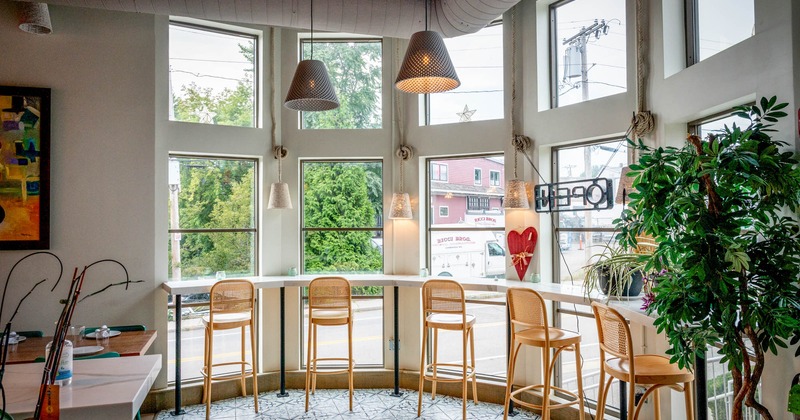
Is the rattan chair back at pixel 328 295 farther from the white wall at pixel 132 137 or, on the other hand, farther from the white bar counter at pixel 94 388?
the white bar counter at pixel 94 388

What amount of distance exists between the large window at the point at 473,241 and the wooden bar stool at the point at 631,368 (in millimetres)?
1558

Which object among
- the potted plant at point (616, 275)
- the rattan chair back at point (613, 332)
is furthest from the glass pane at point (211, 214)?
the rattan chair back at point (613, 332)

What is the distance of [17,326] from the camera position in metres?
4.02

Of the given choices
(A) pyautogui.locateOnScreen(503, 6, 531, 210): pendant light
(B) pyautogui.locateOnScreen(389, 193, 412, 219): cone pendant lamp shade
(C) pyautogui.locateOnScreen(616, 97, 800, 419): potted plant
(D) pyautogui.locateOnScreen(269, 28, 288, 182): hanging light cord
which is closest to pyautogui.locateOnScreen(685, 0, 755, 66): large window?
(C) pyautogui.locateOnScreen(616, 97, 800, 419): potted plant

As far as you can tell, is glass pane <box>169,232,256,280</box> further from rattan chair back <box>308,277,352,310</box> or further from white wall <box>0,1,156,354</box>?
rattan chair back <box>308,277,352,310</box>

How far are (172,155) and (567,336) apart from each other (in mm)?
3487

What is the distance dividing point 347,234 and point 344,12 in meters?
2.17

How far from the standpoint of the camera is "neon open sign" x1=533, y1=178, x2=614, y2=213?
3801 millimetres

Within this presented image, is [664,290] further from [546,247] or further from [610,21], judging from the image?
[610,21]

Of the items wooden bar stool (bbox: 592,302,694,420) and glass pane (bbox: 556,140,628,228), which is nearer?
wooden bar stool (bbox: 592,302,694,420)

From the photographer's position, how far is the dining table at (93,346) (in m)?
3.15

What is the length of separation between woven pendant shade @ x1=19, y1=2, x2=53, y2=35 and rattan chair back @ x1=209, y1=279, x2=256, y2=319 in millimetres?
2292

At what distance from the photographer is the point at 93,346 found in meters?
3.33

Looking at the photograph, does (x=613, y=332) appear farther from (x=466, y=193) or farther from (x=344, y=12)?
(x=344, y=12)
